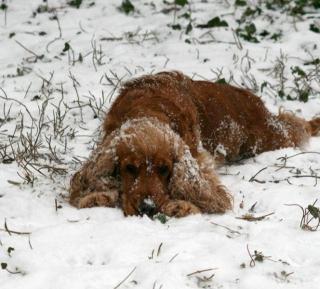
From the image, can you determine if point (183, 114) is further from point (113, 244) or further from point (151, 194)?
point (113, 244)

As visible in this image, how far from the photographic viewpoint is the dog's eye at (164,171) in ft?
12.9

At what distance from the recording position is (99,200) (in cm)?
395

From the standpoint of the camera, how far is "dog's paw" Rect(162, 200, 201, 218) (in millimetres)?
3850

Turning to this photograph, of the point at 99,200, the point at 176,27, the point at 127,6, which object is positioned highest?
the point at 127,6

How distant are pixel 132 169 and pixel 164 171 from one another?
211mm

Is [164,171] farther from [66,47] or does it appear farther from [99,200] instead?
[66,47]

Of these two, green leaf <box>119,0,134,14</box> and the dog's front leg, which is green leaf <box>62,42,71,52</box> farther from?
the dog's front leg

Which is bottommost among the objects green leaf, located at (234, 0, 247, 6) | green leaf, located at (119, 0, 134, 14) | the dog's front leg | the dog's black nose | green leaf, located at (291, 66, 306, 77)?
the dog's front leg

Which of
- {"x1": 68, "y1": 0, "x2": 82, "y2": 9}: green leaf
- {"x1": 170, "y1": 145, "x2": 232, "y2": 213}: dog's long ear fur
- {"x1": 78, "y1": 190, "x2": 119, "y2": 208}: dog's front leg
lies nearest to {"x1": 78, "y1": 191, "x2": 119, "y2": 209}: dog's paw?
{"x1": 78, "y1": 190, "x2": 119, "y2": 208}: dog's front leg

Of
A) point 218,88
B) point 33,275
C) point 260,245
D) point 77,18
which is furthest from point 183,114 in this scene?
point 77,18

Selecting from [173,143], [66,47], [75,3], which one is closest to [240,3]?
[75,3]

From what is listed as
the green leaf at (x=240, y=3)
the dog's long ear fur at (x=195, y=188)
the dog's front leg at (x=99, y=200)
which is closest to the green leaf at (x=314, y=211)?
the dog's long ear fur at (x=195, y=188)

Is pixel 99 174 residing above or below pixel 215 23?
below

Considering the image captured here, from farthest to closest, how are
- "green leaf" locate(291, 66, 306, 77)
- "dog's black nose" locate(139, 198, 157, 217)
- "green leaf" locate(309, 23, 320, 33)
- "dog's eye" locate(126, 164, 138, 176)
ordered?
"green leaf" locate(309, 23, 320, 33) < "green leaf" locate(291, 66, 306, 77) < "dog's eye" locate(126, 164, 138, 176) < "dog's black nose" locate(139, 198, 157, 217)
